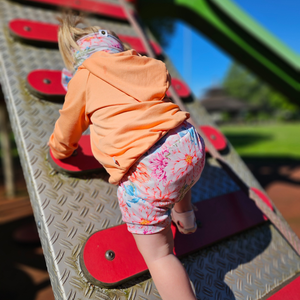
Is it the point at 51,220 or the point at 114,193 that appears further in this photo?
the point at 114,193

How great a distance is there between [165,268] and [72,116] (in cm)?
59

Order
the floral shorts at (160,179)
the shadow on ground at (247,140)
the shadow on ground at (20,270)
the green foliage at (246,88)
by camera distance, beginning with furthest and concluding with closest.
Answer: the green foliage at (246,88) → the shadow on ground at (247,140) → the shadow on ground at (20,270) → the floral shorts at (160,179)

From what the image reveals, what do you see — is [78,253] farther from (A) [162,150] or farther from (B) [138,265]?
(A) [162,150]

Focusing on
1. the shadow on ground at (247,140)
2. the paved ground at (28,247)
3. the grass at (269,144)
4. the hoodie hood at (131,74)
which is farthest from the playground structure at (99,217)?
the shadow on ground at (247,140)

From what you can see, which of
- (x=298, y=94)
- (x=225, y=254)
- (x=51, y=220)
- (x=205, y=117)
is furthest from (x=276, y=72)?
(x=51, y=220)

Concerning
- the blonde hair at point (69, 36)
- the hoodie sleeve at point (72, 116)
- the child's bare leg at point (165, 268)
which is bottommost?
the child's bare leg at point (165, 268)

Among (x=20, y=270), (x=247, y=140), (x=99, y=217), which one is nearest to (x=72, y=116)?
(x=99, y=217)

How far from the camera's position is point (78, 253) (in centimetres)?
101

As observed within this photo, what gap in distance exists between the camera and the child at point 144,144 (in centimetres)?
82

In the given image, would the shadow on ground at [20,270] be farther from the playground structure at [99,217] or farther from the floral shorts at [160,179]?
the floral shorts at [160,179]

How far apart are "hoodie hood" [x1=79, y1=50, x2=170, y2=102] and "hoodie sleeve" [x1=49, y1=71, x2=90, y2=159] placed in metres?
0.07

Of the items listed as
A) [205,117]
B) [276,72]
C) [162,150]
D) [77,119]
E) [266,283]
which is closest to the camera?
[162,150]

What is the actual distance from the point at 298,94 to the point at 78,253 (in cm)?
307

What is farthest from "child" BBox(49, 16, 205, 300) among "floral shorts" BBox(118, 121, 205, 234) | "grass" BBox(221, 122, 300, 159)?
"grass" BBox(221, 122, 300, 159)
